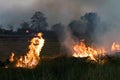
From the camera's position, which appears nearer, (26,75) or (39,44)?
(26,75)

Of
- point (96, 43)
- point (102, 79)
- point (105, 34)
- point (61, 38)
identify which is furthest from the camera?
point (61, 38)

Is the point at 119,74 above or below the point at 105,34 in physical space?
below

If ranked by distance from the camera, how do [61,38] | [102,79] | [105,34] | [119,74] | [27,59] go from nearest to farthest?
[102,79] < [119,74] < [27,59] < [105,34] < [61,38]

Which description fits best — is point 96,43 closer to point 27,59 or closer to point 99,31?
point 99,31

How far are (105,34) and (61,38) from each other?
30.8ft

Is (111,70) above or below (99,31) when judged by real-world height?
below

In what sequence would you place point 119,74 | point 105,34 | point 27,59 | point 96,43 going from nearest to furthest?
point 119,74 → point 27,59 → point 96,43 → point 105,34

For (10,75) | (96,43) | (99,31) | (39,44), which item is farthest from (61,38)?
(10,75)

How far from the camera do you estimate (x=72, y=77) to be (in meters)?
14.7

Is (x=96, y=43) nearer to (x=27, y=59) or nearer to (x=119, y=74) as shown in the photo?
(x=27, y=59)

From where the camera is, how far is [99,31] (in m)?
54.9

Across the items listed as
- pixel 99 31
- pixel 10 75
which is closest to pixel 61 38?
pixel 99 31

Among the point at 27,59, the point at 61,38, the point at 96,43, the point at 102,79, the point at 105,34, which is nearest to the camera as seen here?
the point at 102,79

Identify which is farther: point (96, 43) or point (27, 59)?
point (96, 43)
